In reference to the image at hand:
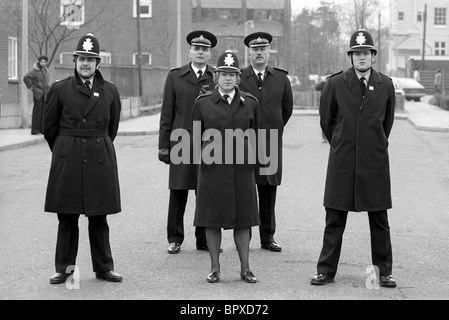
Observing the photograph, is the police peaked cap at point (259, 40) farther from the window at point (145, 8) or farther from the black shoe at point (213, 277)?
the window at point (145, 8)

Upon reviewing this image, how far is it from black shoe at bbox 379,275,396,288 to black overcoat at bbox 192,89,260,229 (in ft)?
3.84

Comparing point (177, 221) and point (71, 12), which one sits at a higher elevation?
point (71, 12)

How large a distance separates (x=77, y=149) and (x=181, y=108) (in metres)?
1.87

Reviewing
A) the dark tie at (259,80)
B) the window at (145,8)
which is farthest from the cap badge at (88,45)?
the window at (145,8)

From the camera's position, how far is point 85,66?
8.09 metres

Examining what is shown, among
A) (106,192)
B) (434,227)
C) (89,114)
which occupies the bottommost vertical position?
(434,227)

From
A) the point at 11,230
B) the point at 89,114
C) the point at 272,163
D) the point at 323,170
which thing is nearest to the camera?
the point at 89,114

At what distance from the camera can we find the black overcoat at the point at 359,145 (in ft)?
26.4

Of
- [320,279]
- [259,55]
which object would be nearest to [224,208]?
[320,279]

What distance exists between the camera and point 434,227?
1152 cm

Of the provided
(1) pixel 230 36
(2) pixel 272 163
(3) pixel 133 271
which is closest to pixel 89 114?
(3) pixel 133 271

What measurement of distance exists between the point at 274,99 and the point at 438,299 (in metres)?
3.14

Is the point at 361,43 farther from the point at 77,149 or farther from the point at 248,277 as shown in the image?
the point at 77,149

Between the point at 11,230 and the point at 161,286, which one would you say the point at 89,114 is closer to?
the point at 161,286
